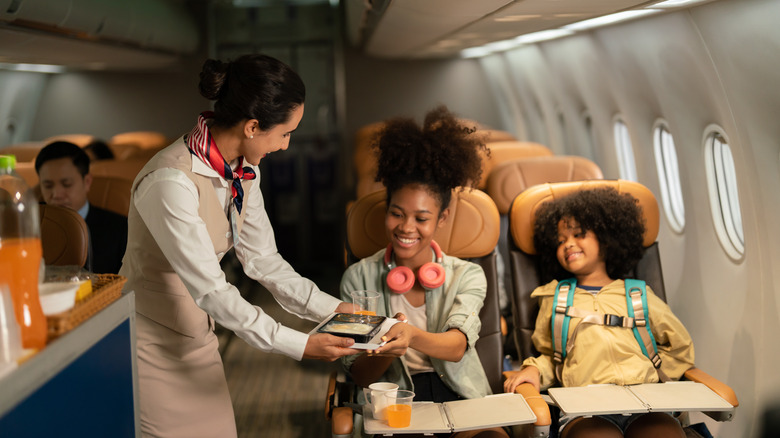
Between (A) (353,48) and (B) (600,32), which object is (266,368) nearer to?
(B) (600,32)

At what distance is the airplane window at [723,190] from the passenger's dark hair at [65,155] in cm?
355

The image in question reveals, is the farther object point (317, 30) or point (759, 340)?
point (317, 30)

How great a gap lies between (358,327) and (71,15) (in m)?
2.98

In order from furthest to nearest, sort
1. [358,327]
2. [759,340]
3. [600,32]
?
1. [600,32]
2. [759,340]
3. [358,327]

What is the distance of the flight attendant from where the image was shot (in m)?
2.17

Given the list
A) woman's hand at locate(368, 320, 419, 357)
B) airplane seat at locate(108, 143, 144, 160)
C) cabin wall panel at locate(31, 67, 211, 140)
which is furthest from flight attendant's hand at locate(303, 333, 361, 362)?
cabin wall panel at locate(31, 67, 211, 140)

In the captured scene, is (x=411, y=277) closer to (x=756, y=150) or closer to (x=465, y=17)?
(x=756, y=150)

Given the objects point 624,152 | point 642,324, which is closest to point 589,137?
point 624,152

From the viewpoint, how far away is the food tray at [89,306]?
1.49 meters

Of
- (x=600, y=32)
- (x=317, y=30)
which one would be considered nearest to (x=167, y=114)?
(x=317, y=30)

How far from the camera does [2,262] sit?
1433 millimetres

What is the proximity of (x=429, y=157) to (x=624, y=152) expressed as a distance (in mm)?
3649

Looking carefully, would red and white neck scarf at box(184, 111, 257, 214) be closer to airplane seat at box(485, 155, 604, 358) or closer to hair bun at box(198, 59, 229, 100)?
hair bun at box(198, 59, 229, 100)

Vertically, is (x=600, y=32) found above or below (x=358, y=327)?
above
